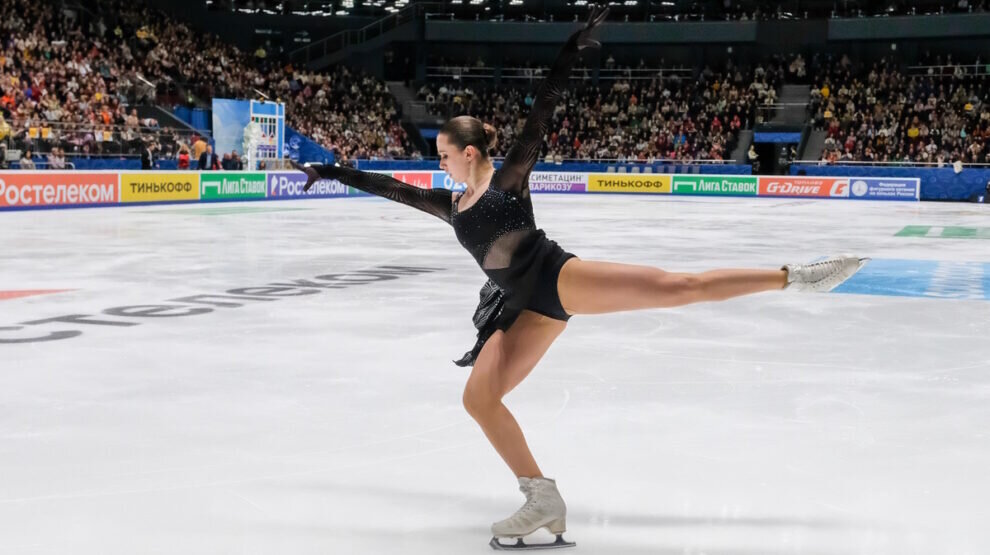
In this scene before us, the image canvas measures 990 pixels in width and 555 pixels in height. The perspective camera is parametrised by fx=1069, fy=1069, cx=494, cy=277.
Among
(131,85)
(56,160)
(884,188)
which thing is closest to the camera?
(56,160)

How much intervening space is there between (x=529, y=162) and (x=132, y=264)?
9.01 meters

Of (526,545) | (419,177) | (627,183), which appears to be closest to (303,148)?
(419,177)

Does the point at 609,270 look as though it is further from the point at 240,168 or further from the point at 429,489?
the point at 240,168

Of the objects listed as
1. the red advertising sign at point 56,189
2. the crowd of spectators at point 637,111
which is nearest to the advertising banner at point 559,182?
the crowd of spectators at point 637,111

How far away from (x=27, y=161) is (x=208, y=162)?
5.79 m

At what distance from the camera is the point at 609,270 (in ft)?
11.0

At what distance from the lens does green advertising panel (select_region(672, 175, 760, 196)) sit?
3578cm

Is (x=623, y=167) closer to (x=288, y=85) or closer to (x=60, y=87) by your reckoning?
(x=288, y=85)

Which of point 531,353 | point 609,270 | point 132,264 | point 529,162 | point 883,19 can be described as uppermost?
point 883,19

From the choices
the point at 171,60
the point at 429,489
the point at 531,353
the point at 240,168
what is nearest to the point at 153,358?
the point at 429,489

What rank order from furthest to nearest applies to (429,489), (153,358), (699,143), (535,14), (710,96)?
(535,14)
(710,96)
(699,143)
(153,358)
(429,489)

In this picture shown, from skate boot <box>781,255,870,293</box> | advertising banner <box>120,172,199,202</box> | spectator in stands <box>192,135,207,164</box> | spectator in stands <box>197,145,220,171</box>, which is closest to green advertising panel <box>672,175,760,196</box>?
spectator in stands <box>197,145,220,171</box>

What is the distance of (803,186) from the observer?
35.3m

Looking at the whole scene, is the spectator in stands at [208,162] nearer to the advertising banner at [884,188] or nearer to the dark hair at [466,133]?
the advertising banner at [884,188]
